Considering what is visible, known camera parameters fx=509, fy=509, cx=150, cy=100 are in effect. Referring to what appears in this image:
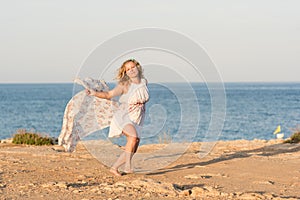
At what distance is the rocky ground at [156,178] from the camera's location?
7.07m

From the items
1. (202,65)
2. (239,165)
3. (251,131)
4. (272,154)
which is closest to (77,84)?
(202,65)

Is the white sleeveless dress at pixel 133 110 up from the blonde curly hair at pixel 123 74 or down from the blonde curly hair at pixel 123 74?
down

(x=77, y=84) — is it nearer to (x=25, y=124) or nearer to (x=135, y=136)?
(x=135, y=136)

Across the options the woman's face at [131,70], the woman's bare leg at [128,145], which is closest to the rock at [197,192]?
the woman's bare leg at [128,145]

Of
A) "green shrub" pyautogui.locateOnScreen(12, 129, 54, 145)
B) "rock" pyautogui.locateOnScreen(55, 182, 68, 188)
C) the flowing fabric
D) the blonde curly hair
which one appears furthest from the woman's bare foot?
"green shrub" pyautogui.locateOnScreen(12, 129, 54, 145)

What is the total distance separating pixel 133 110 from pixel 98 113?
1.19m

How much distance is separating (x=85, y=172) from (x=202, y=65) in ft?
10.2

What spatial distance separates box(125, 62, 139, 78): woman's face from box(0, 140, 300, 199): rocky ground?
1717 millimetres

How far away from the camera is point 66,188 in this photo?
737 cm

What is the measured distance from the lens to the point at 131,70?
28.6 feet

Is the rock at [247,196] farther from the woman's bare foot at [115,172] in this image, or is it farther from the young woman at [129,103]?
the woman's bare foot at [115,172]

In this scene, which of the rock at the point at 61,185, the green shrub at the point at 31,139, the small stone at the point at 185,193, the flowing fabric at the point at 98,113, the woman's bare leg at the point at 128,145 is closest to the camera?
the small stone at the point at 185,193

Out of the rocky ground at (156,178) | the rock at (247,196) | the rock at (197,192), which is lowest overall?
the rocky ground at (156,178)

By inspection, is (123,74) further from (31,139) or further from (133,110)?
(31,139)
